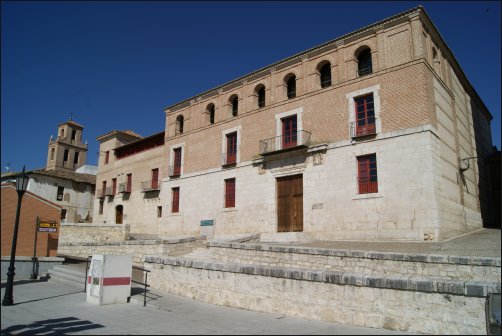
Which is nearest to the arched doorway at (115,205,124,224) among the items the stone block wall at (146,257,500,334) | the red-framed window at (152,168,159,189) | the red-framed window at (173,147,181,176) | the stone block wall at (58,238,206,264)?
the red-framed window at (152,168,159,189)

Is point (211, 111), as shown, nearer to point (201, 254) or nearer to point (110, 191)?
point (201, 254)

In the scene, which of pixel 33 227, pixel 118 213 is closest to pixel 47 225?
pixel 33 227

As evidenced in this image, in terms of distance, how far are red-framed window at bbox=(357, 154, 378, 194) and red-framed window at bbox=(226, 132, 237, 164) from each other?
8.38 meters

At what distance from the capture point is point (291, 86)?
70.2 feet

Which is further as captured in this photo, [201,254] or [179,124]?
[179,124]

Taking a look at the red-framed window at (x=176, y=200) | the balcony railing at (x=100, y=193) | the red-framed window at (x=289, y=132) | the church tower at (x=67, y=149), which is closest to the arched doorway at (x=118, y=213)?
the balcony railing at (x=100, y=193)

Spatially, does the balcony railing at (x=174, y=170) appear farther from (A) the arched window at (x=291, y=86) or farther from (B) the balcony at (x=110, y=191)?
(A) the arched window at (x=291, y=86)

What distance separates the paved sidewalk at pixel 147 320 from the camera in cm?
698

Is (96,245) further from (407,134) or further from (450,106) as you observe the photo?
(450,106)

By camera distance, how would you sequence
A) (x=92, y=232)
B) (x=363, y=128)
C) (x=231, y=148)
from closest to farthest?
(x=363, y=128) → (x=231, y=148) → (x=92, y=232)

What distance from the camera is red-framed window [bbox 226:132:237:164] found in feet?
75.1

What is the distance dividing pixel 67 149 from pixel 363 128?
46.5m

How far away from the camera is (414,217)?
14742 mm

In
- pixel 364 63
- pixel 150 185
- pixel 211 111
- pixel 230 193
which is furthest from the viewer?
pixel 150 185
